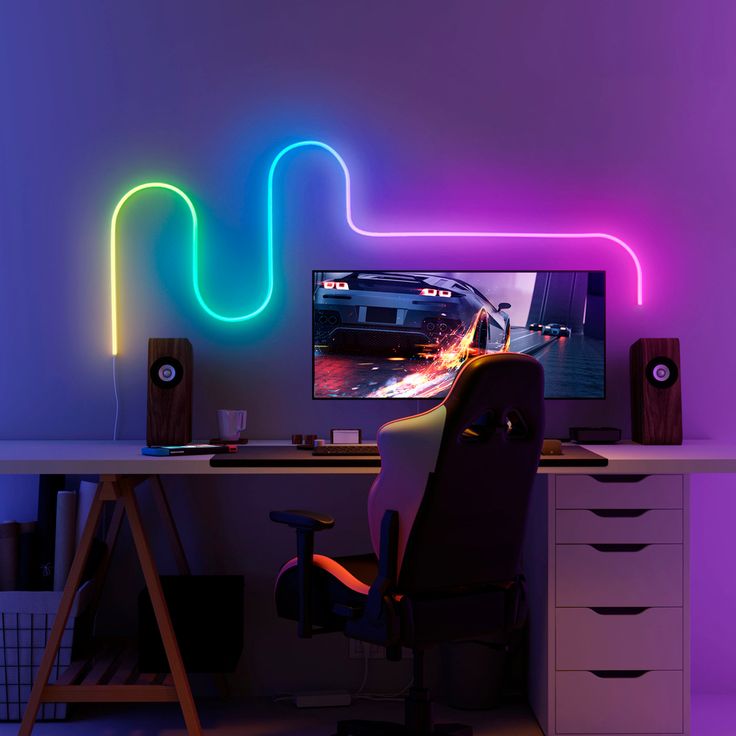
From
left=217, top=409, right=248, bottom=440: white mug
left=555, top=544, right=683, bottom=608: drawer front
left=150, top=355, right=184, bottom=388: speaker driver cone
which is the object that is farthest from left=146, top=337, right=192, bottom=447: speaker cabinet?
left=555, top=544, right=683, bottom=608: drawer front

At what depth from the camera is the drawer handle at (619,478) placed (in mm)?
2504

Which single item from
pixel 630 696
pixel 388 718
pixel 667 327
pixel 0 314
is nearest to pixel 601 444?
pixel 667 327

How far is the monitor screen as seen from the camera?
2846mm

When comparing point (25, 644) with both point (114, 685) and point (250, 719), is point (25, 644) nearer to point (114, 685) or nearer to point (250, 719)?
point (114, 685)

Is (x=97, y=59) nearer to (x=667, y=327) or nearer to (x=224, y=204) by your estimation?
(x=224, y=204)

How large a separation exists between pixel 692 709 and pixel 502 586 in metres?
A: 1.28

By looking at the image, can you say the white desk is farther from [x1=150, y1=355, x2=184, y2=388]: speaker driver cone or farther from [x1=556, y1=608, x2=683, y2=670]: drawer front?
[x1=150, y1=355, x2=184, y2=388]: speaker driver cone

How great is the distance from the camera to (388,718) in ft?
8.85

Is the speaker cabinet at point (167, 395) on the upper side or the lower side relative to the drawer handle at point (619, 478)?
upper

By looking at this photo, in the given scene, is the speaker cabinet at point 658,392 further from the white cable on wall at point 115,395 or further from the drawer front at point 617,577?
the white cable on wall at point 115,395

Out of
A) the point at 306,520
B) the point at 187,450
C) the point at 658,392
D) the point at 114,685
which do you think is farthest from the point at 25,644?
the point at 658,392

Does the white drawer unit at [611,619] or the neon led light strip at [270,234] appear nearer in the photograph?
the white drawer unit at [611,619]

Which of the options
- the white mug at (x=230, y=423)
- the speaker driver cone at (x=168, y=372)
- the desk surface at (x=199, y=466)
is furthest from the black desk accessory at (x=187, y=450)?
the speaker driver cone at (x=168, y=372)

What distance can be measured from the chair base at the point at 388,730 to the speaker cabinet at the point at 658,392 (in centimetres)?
116
